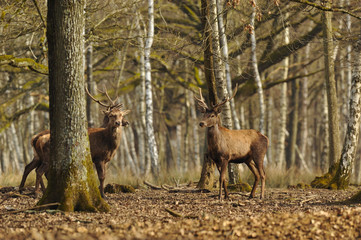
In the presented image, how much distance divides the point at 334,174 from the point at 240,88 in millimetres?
5989

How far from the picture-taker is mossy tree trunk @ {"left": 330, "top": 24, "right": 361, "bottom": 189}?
40.4 ft

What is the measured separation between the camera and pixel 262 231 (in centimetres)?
664

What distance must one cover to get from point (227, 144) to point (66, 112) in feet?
12.4

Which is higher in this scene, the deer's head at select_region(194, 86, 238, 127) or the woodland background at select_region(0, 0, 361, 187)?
the woodland background at select_region(0, 0, 361, 187)

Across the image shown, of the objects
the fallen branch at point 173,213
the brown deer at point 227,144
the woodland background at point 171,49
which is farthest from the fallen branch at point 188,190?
the fallen branch at point 173,213

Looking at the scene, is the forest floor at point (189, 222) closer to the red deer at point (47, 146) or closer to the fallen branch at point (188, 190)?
the red deer at point (47, 146)

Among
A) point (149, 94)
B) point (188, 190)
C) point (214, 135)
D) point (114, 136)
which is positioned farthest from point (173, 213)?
point (149, 94)

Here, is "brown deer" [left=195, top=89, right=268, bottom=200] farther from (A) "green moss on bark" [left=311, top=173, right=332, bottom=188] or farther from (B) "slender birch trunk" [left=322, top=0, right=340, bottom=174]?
(B) "slender birch trunk" [left=322, top=0, right=340, bottom=174]

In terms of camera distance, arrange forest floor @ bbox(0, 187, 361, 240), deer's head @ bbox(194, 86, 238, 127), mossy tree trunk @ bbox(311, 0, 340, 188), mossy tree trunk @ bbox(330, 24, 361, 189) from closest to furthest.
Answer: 1. forest floor @ bbox(0, 187, 361, 240)
2. deer's head @ bbox(194, 86, 238, 127)
3. mossy tree trunk @ bbox(330, 24, 361, 189)
4. mossy tree trunk @ bbox(311, 0, 340, 188)

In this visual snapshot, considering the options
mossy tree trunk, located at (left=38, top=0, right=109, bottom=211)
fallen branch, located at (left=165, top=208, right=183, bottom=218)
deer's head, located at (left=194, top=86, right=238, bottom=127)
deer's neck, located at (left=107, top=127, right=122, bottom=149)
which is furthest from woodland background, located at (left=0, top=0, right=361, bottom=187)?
fallen branch, located at (left=165, top=208, right=183, bottom=218)

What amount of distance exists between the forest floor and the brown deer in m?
0.98

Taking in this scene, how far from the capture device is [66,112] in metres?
8.01

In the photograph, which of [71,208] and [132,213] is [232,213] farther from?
[71,208]

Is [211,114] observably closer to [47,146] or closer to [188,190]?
[188,190]
